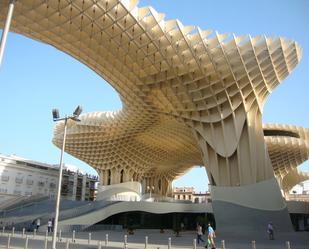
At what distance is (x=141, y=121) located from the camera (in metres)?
47.0

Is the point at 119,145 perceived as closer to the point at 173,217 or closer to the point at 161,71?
the point at 173,217

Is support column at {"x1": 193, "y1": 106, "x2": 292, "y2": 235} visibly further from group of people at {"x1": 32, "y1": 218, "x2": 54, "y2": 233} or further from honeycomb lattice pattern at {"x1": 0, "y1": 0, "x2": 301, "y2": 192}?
group of people at {"x1": 32, "y1": 218, "x2": 54, "y2": 233}

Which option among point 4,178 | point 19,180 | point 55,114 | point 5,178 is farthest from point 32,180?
point 55,114

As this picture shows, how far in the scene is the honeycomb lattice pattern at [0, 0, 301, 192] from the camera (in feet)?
89.4

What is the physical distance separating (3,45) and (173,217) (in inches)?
2004


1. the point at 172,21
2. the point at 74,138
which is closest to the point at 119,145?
the point at 74,138

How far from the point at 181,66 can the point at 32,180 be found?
2255 inches

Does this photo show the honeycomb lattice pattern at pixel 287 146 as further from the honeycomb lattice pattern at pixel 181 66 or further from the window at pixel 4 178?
the window at pixel 4 178

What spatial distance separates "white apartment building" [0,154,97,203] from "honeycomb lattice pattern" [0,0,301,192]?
34003 mm

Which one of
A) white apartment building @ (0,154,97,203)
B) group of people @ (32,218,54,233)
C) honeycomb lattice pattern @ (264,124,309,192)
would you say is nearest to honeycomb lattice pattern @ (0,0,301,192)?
group of people @ (32,218,54,233)

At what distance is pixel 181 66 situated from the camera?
107 feet

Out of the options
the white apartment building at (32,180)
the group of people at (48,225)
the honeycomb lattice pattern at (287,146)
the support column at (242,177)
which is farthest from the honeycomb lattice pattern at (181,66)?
the white apartment building at (32,180)

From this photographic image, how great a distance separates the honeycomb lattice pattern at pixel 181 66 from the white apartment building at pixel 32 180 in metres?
34.0

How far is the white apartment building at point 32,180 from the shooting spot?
229ft
